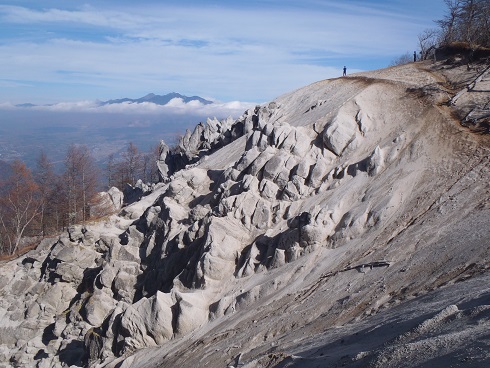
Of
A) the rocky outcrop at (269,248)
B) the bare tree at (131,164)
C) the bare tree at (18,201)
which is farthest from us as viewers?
the bare tree at (131,164)

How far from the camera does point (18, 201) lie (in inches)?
1837

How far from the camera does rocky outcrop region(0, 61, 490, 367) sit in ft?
68.1

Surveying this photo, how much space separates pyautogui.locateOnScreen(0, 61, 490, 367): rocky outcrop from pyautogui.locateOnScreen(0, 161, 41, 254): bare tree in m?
13.1

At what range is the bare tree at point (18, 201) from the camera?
47094mm

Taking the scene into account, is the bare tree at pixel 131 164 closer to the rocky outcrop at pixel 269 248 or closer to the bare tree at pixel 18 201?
the bare tree at pixel 18 201

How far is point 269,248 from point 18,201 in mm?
32616

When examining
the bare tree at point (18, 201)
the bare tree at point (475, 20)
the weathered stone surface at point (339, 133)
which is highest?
the bare tree at point (475, 20)

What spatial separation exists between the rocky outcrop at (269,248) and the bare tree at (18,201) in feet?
43.0

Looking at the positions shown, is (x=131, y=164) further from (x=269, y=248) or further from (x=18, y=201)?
(x=269, y=248)

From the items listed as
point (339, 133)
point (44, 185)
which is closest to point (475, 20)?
point (339, 133)

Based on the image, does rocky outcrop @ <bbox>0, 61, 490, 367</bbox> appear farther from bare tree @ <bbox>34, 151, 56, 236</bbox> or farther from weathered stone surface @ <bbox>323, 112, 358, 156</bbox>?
bare tree @ <bbox>34, 151, 56, 236</bbox>

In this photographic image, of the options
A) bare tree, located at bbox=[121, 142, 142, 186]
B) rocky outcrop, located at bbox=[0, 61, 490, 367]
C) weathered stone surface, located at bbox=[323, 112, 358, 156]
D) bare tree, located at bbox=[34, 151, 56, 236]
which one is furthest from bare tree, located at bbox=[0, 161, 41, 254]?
weathered stone surface, located at bbox=[323, 112, 358, 156]

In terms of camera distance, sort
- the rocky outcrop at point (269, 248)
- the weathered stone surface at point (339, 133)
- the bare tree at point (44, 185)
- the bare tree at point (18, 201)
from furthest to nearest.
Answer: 1. the bare tree at point (44, 185)
2. the bare tree at point (18, 201)
3. the weathered stone surface at point (339, 133)
4. the rocky outcrop at point (269, 248)

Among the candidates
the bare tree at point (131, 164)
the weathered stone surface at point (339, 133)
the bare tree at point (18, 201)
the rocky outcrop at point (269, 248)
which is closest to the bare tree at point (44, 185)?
the bare tree at point (18, 201)
